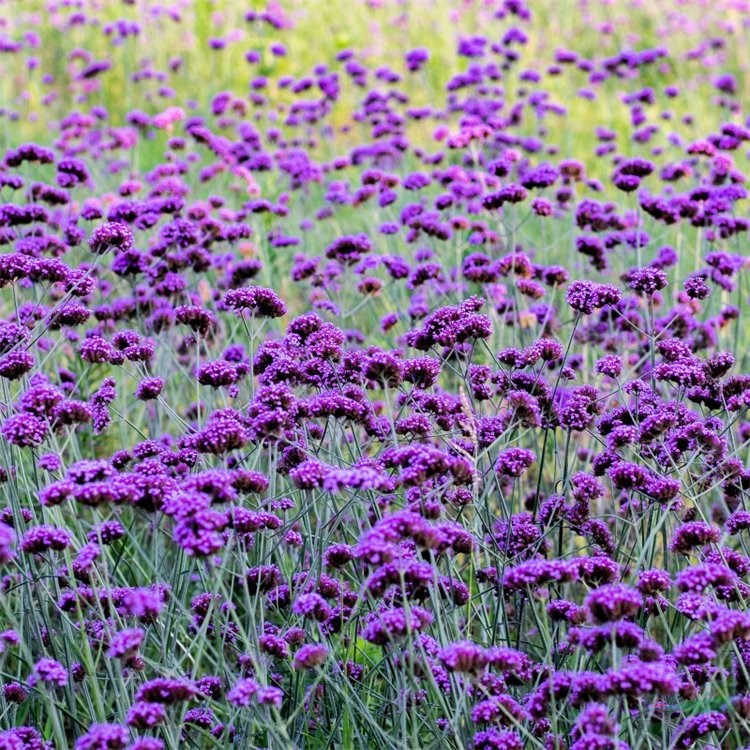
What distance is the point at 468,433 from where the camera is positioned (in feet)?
9.29


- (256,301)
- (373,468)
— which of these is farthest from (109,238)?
(373,468)

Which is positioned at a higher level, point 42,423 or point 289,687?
point 42,423

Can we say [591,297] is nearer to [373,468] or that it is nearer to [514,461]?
[514,461]

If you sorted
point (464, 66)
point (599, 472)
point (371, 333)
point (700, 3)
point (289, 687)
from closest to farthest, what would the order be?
point (289, 687) → point (599, 472) → point (371, 333) → point (464, 66) → point (700, 3)

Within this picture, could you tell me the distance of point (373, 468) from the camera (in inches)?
94.6

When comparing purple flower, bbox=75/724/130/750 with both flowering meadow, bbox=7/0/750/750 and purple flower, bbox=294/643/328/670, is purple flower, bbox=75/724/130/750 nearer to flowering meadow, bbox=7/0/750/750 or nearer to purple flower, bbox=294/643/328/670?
flowering meadow, bbox=7/0/750/750

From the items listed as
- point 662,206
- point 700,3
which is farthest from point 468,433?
point 700,3

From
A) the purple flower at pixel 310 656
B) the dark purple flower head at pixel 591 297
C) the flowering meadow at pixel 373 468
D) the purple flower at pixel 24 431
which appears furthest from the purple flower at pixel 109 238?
the purple flower at pixel 310 656

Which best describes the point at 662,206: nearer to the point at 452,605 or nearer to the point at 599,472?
the point at 599,472

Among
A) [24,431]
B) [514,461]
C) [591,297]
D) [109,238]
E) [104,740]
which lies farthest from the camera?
[109,238]

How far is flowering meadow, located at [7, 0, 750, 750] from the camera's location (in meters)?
2.14

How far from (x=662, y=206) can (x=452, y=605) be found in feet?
7.74

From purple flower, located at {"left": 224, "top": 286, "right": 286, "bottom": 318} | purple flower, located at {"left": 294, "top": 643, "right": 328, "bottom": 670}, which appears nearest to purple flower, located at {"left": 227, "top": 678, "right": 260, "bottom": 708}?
purple flower, located at {"left": 294, "top": 643, "right": 328, "bottom": 670}

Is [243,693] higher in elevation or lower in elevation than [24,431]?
lower
